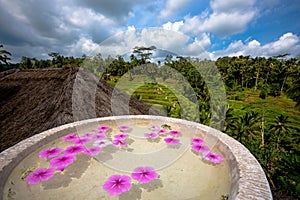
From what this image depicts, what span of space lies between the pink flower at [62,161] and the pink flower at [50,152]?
0.37 feet

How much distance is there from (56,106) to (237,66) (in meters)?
27.3

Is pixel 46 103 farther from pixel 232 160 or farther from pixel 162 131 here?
pixel 232 160

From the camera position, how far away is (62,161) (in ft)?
3.68

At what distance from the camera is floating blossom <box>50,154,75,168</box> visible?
108 centimetres

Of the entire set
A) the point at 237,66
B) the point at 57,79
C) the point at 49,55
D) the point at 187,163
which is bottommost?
the point at 187,163

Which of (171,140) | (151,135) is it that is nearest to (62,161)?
(151,135)

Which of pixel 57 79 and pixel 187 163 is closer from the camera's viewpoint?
pixel 187 163

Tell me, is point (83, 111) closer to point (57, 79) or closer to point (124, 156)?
point (124, 156)

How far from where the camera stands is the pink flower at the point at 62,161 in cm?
108

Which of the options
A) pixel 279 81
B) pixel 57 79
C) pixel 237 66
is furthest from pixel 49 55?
pixel 279 81

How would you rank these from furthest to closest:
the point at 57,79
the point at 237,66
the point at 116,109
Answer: the point at 237,66
the point at 57,79
the point at 116,109

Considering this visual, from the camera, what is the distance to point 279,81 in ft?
73.5

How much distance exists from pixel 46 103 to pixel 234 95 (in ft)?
36.5

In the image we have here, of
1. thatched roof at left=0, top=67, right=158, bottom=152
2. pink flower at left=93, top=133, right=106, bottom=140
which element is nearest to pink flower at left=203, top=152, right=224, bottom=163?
pink flower at left=93, top=133, right=106, bottom=140
